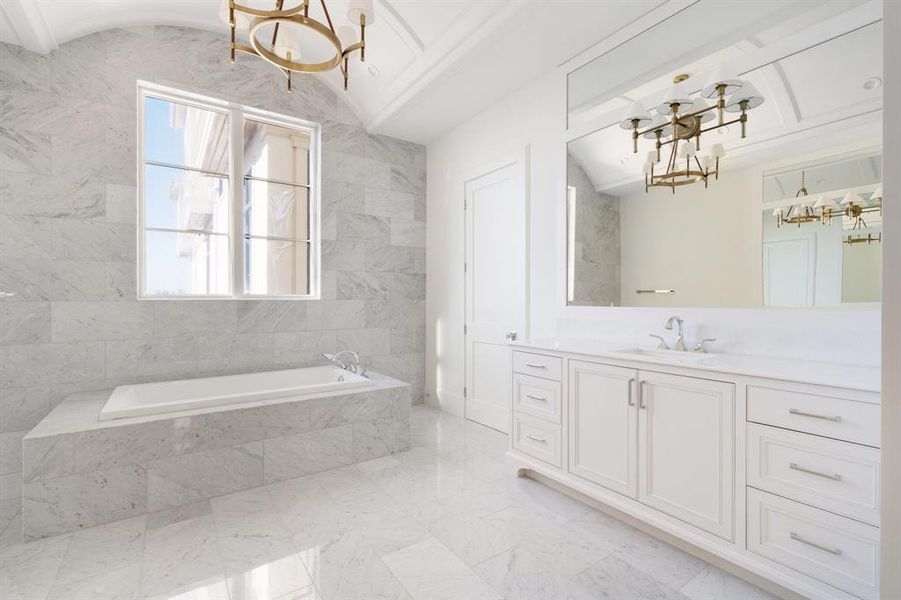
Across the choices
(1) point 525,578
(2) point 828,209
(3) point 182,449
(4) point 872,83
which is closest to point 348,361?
(3) point 182,449

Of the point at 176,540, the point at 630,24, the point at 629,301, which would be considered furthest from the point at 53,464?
the point at 630,24

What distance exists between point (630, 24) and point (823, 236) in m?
1.70

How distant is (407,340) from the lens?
4.52 metres

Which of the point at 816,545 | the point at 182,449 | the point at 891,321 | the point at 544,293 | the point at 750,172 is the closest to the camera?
the point at 891,321

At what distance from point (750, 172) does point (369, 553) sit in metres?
2.61

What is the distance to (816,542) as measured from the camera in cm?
151

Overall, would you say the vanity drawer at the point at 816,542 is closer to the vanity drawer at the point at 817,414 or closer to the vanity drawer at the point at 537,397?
the vanity drawer at the point at 817,414

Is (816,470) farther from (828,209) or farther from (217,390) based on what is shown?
(217,390)

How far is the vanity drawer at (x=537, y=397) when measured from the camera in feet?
8.12

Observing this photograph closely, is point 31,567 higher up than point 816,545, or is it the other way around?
point 816,545

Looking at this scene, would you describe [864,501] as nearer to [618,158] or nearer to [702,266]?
[702,266]

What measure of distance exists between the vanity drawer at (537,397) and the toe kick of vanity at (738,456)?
0.02 metres

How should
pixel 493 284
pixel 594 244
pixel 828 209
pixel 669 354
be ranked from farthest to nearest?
pixel 493 284
pixel 594 244
pixel 669 354
pixel 828 209

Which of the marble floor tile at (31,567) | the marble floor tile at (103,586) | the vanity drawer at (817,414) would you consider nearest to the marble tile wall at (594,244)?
the vanity drawer at (817,414)
